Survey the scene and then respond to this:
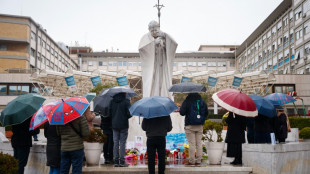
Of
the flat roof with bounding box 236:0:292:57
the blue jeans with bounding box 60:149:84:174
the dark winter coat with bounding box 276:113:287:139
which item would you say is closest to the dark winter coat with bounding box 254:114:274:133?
the dark winter coat with bounding box 276:113:287:139

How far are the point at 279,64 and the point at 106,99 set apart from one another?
50.2m

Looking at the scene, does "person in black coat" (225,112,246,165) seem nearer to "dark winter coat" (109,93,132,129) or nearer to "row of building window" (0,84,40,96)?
"dark winter coat" (109,93,132,129)

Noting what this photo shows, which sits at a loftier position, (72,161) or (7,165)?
(7,165)

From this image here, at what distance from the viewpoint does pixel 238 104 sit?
7297 mm

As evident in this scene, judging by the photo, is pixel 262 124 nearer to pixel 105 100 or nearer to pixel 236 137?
Result: pixel 236 137

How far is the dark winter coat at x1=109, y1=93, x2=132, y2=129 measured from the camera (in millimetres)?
7578

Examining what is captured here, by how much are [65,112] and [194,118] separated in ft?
10.1

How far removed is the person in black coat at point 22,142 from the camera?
23.4 ft

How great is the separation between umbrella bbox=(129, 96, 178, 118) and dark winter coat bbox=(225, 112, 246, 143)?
6.39 ft

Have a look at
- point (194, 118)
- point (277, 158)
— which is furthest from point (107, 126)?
point (277, 158)

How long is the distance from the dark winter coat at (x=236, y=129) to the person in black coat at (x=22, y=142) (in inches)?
183

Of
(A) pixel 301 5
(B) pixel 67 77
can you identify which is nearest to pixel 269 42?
(A) pixel 301 5

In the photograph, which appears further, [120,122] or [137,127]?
[137,127]

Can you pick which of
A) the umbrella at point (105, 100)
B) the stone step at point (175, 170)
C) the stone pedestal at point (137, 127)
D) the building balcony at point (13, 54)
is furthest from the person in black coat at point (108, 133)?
the building balcony at point (13, 54)
